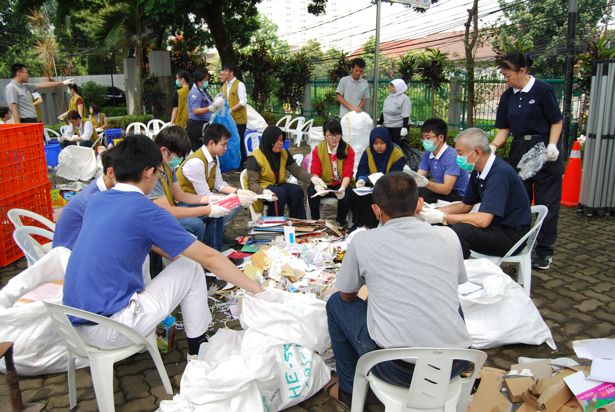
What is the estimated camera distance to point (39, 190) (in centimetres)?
467

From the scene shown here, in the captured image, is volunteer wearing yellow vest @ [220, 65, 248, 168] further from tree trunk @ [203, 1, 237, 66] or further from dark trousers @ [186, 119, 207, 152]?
tree trunk @ [203, 1, 237, 66]

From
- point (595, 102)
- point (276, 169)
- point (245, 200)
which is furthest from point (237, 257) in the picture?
point (595, 102)

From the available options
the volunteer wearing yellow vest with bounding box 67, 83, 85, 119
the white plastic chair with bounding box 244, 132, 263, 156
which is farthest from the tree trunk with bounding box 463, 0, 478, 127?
the volunteer wearing yellow vest with bounding box 67, 83, 85, 119

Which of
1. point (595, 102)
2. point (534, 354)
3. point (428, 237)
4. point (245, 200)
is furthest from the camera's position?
point (595, 102)

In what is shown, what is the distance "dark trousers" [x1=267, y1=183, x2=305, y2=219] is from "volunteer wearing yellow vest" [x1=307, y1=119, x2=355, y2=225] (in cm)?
12

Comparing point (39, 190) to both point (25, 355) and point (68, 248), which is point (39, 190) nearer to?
point (68, 248)

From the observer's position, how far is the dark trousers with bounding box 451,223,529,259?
3342 millimetres

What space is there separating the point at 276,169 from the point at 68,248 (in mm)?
2368

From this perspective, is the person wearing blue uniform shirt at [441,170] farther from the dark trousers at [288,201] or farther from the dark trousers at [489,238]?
the dark trousers at [288,201]

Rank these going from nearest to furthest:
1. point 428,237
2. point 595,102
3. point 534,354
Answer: point 428,237 → point 534,354 → point 595,102

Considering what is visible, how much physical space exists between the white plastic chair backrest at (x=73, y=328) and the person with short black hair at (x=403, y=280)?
0.99 meters

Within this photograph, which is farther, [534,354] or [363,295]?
[534,354]

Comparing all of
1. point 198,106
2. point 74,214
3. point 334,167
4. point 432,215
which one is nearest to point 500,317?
point 432,215

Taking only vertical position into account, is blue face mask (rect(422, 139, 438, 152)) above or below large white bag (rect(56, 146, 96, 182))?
above
